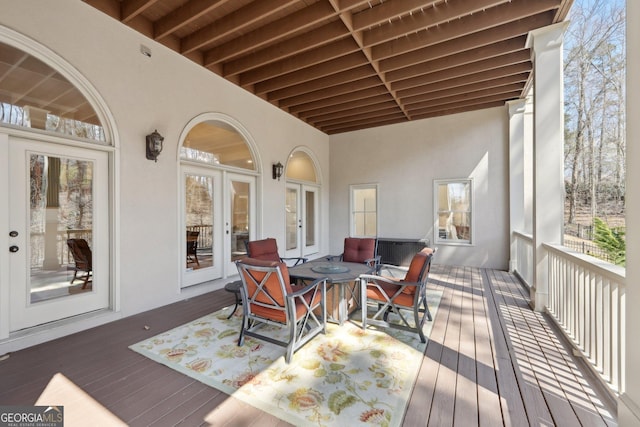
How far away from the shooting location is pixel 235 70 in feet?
15.3

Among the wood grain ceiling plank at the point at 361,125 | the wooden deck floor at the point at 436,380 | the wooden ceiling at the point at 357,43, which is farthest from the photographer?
the wood grain ceiling plank at the point at 361,125

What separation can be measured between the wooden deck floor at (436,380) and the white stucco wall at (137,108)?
2.48 ft

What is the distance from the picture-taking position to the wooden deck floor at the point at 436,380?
5.75ft

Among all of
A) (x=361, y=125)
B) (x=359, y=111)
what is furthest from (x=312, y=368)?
(x=361, y=125)

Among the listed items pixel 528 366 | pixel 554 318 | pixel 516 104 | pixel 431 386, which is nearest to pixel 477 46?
pixel 516 104

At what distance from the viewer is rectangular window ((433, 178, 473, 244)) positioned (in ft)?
21.5

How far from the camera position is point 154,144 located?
360 cm

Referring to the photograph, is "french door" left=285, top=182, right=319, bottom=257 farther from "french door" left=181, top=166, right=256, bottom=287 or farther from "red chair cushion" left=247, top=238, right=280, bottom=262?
"red chair cushion" left=247, top=238, right=280, bottom=262

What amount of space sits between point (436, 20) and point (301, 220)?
16.3ft

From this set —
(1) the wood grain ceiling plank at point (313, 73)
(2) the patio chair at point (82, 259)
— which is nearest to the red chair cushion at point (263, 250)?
(2) the patio chair at point (82, 259)

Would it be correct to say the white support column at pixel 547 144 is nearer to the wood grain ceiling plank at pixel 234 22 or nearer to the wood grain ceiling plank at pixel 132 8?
the wood grain ceiling plank at pixel 234 22

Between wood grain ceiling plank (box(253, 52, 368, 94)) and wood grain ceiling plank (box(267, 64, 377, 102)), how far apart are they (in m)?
0.34

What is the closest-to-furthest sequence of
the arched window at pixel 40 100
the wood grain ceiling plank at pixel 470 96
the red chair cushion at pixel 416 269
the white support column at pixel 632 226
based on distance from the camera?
the white support column at pixel 632 226 → the arched window at pixel 40 100 → the red chair cushion at pixel 416 269 → the wood grain ceiling plank at pixel 470 96

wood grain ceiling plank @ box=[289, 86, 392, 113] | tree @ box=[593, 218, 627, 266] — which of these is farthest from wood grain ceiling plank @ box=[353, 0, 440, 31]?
tree @ box=[593, 218, 627, 266]
